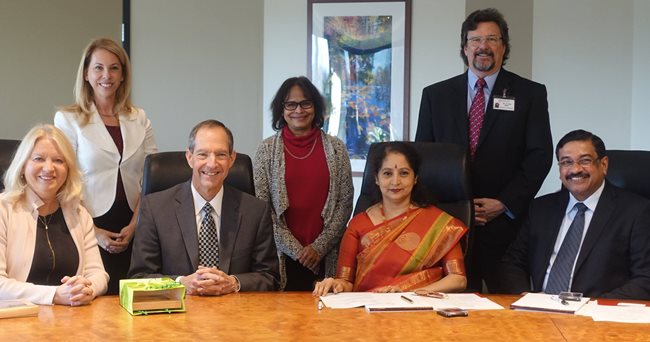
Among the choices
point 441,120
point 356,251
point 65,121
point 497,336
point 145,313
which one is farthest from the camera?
point 441,120

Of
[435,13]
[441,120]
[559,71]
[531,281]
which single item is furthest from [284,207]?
[559,71]

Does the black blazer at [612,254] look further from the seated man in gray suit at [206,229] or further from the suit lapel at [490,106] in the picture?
the seated man in gray suit at [206,229]

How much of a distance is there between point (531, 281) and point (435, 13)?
2278 millimetres

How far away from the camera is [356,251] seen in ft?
10.4

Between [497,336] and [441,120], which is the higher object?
[441,120]

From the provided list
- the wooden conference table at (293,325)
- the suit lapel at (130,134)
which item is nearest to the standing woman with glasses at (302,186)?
the suit lapel at (130,134)

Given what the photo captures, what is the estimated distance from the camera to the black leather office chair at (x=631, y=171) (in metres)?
3.21

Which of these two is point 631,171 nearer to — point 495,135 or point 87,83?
point 495,135

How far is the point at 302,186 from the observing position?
3.63 m

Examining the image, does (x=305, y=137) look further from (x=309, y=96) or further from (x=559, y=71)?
(x=559, y=71)

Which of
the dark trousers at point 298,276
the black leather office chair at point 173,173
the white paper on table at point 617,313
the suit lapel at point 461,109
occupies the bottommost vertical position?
the dark trousers at point 298,276

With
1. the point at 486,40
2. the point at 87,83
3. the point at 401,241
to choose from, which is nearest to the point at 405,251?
the point at 401,241

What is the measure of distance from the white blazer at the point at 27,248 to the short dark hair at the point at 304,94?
1.18 metres

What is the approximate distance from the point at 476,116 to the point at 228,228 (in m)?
1.42
